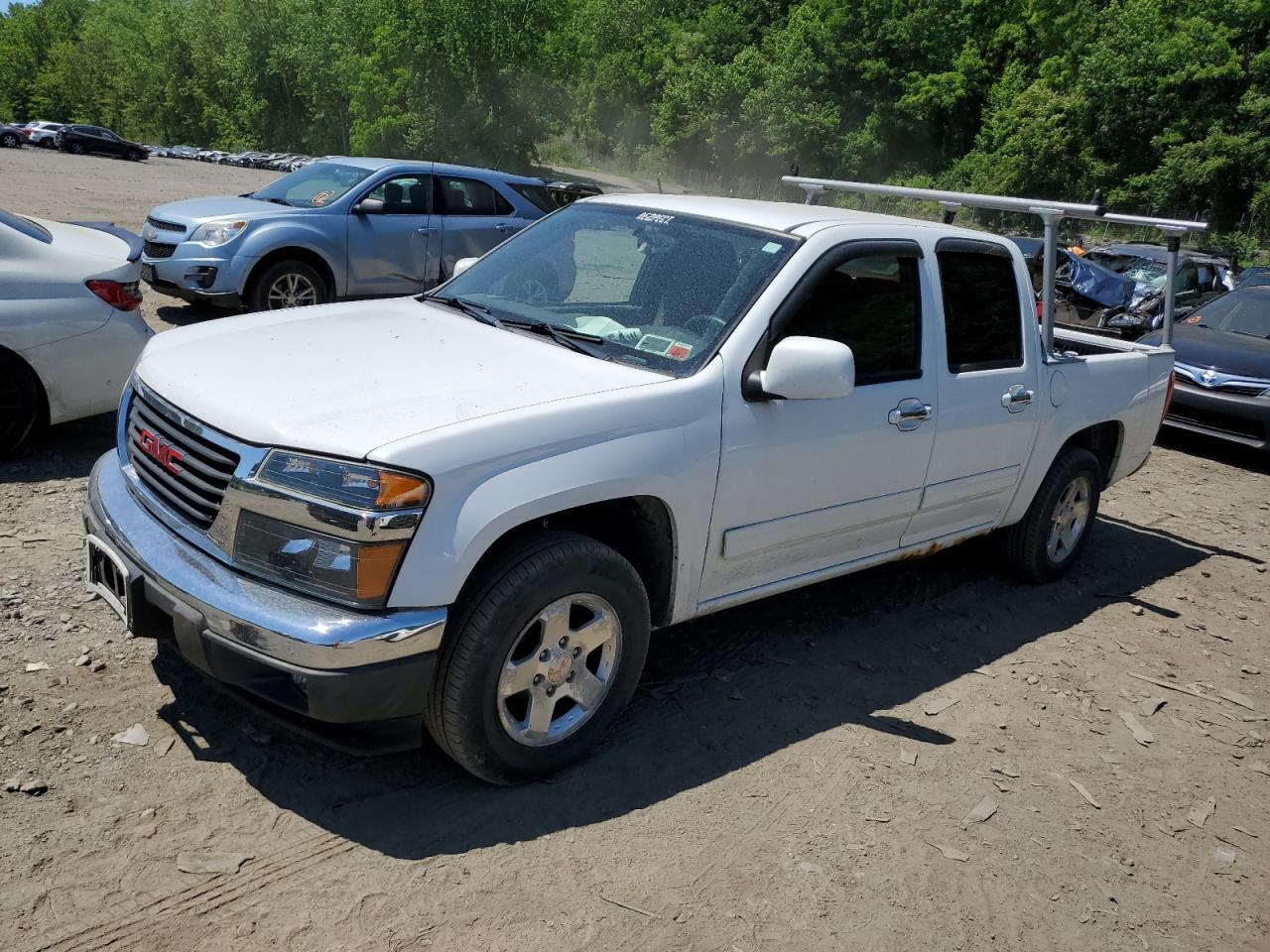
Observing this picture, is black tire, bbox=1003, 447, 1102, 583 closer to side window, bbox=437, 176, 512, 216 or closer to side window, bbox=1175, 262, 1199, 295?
side window, bbox=437, 176, 512, 216

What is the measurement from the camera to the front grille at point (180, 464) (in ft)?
10.5

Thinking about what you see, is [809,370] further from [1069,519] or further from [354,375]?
[1069,519]

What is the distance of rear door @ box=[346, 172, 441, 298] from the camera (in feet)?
33.9

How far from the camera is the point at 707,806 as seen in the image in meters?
3.56

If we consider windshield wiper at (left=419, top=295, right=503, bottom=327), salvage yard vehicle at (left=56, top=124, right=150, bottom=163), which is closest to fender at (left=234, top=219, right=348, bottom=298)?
windshield wiper at (left=419, top=295, right=503, bottom=327)

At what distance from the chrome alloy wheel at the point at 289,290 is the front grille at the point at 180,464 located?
21.3ft

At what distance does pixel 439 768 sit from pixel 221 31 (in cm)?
8985

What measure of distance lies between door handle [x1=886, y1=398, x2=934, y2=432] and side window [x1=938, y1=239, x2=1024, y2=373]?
303mm

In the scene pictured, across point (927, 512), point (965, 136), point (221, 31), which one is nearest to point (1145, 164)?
point (965, 136)

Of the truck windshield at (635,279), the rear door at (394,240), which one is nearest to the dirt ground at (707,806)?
the truck windshield at (635,279)

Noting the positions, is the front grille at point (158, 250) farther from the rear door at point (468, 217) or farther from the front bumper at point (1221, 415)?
the front bumper at point (1221, 415)

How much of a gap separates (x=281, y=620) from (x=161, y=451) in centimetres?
87

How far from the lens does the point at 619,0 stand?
81.5 meters

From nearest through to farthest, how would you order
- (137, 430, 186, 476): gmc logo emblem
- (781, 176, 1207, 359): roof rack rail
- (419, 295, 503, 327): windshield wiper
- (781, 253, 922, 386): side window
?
(137, 430, 186, 476): gmc logo emblem, (781, 253, 922, 386): side window, (419, 295, 503, 327): windshield wiper, (781, 176, 1207, 359): roof rack rail
